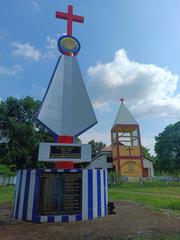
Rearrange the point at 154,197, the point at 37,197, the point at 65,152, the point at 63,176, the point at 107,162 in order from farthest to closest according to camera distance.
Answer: the point at 107,162 < the point at 154,197 < the point at 65,152 < the point at 63,176 < the point at 37,197

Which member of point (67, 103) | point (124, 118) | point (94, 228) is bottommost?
point (94, 228)

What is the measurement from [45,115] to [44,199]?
3.49 meters

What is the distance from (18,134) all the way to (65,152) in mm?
25415

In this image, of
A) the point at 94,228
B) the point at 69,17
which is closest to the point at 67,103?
the point at 69,17

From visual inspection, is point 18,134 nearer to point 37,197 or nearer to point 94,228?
point 37,197

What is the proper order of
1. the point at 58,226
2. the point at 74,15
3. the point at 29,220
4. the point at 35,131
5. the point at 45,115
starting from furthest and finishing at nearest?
the point at 35,131, the point at 74,15, the point at 45,115, the point at 29,220, the point at 58,226

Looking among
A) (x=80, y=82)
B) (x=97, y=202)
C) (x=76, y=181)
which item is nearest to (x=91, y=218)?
(x=97, y=202)

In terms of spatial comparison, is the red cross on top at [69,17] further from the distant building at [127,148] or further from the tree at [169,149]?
the tree at [169,149]

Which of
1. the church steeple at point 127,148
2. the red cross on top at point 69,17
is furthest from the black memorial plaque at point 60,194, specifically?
the church steeple at point 127,148

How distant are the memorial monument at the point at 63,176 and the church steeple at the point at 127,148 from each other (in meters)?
22.1

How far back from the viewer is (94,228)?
20.3 ft

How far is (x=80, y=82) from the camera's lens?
10859mm

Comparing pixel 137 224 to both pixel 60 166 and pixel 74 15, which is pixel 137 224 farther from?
pixel 74 15

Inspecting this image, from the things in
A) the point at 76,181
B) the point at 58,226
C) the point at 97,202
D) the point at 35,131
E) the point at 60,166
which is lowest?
the point at 58,226
